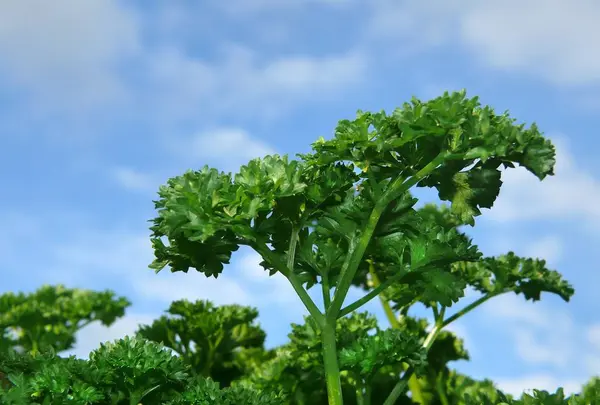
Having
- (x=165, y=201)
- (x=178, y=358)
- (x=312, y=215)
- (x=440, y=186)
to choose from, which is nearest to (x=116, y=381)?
(x=178, y=358)

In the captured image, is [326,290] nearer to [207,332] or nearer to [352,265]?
[352,265]

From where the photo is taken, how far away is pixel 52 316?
21.1m

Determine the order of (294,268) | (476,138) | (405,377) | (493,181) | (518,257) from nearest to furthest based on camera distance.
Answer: (476,138)
(493,181)
(294,268)
(405,377)
(518,257)

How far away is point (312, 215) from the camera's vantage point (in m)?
8.70

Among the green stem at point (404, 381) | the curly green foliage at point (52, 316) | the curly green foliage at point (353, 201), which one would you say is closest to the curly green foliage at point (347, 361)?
the green stem at point (404, 381)

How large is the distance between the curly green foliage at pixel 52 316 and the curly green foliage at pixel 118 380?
12.7 meters

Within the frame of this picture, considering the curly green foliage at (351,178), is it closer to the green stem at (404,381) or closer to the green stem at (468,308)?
the green stem at (404,381)

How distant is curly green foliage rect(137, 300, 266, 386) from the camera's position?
1525 centimetres

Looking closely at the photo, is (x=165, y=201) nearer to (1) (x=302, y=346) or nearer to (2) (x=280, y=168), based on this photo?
(2) (x=280, y=168)

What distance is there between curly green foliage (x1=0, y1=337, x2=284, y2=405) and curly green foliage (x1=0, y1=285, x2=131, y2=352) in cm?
1267

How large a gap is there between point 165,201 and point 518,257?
6039 mm

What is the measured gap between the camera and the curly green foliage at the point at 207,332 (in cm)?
1525

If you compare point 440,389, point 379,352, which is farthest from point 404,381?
point 440,389

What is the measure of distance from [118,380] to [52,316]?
13.7 metres
